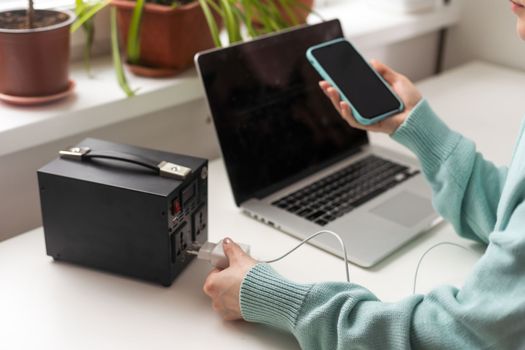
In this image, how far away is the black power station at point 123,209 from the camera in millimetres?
796

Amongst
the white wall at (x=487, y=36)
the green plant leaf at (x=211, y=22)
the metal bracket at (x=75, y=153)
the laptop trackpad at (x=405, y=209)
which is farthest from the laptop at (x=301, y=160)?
the white wall at (x=487, y=36)

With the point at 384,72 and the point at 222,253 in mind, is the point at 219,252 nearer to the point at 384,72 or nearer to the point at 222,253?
the point at 222,253

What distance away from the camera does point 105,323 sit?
763 mm

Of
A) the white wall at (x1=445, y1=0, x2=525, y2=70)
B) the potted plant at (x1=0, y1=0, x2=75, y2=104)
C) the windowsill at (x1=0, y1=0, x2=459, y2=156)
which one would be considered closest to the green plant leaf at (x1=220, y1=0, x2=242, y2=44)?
the windowsill at (x1=0, y1=0, x2=459, y2=156)

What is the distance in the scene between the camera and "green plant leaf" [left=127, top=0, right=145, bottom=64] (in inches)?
43.6

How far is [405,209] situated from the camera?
102 cm

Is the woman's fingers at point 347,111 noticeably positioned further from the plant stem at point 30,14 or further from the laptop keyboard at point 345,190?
the plant stem at point 30,14

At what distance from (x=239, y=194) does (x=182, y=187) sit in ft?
0.66

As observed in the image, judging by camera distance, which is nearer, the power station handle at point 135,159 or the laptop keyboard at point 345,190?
the power station handle at point 135,159

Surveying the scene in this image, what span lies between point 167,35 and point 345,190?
407 millimetres

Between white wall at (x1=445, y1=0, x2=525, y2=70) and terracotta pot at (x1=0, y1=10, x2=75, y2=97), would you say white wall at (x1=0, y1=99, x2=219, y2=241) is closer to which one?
terracotta pot at (x1=0, y1=10, x2=75, y2=97)

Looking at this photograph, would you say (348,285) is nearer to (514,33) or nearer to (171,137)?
(171,137)

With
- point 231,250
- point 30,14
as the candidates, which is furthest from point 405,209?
point 30,14

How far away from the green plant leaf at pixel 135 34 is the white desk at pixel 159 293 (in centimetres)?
32
